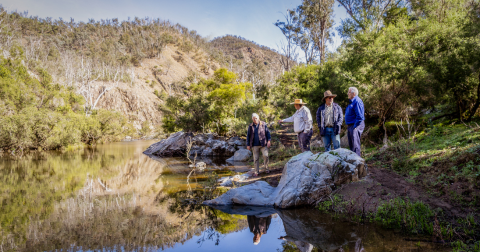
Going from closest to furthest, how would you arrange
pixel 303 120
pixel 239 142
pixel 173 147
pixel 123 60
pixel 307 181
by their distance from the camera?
1. pixel 307 181
2. pixel 303 120
3. pixel 239 142
4. pixel 173 147
5. pixel 123 60

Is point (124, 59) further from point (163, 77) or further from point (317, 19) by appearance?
point (317, 19)

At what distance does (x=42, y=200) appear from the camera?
265 inches

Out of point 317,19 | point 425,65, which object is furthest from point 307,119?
point 317,19

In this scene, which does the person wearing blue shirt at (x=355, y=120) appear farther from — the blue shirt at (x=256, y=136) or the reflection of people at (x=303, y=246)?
the reflection of people at (x=303, y=246)

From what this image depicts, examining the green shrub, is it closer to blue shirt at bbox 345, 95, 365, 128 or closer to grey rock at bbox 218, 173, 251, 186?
blue shirt at bbox 345, 95, 365, 128

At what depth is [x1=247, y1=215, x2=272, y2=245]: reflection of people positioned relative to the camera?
416 cm

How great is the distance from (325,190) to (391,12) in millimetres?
15593

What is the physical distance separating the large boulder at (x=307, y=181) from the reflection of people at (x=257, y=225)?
68cm

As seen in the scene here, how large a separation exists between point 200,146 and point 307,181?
50.7 ft

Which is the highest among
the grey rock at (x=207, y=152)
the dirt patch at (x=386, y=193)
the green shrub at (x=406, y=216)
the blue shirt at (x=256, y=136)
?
the blue shirt at (x=256, y=136)

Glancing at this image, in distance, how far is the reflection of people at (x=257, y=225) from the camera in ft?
13.6

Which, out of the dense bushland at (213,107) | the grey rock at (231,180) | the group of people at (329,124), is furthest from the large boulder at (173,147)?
the group of people at (329,124)

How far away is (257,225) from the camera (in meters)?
4.57

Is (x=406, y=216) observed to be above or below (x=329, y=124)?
below
